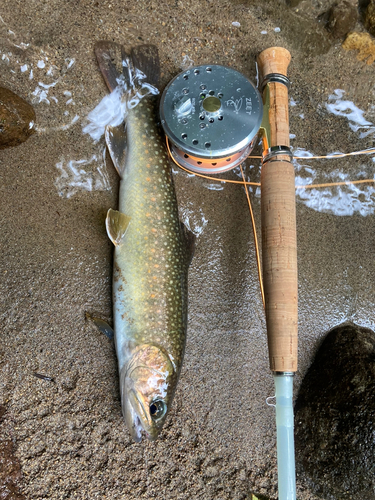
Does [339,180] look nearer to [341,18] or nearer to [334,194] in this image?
[334,194]

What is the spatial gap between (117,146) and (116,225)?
17.5 inches

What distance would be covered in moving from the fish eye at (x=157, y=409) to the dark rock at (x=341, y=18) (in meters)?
2.54

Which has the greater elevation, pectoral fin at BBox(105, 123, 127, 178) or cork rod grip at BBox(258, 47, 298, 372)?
pectoral fin at BBox(105, 123, 127, 178)

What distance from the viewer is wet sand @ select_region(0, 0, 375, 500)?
1.88m

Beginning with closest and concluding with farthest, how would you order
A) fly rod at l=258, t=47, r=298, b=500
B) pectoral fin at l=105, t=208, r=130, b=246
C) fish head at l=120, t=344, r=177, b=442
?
fly rod at l=258, t=47, r=298, b=500, fish head at l=120, t=344, r=177, b=442, pectoral fin at l=105, t=208, r=130, b=246

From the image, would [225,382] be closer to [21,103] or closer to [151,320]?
[151,320]

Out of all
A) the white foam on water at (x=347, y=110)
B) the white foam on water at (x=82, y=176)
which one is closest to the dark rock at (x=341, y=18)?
the white foam on water at (x=347, y=110)

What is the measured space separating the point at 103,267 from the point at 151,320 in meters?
0.42

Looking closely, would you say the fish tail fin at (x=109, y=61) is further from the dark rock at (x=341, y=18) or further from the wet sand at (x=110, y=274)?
the dark rock at (x=341, y=18)

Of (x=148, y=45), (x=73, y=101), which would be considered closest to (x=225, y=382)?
(x=73, y=101)

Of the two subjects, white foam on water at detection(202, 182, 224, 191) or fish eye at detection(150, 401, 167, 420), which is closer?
fish eye at detection(150, 401, 167, 420)

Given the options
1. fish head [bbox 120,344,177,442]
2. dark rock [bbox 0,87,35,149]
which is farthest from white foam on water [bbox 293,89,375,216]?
dark rock [bbox 0,87,35,149]

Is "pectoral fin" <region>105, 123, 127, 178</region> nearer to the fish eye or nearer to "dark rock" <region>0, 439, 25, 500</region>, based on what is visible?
the fish eye

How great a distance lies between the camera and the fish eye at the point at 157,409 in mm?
1840
